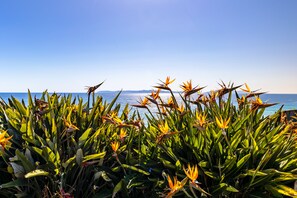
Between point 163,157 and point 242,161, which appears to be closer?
point 242,161

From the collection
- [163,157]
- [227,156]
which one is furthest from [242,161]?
[163,157]

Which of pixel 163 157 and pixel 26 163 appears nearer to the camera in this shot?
pixel 26 163

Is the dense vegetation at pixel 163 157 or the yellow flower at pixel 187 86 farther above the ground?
the yellow flower at pixel 187 86

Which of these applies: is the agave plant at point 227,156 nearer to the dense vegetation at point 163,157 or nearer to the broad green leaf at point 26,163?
the dense vegetation at point 163,157

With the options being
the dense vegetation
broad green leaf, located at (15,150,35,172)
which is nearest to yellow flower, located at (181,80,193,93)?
the dense vegetation

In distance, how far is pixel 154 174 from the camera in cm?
216

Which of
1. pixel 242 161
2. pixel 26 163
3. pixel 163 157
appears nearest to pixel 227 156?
pixel 242 161

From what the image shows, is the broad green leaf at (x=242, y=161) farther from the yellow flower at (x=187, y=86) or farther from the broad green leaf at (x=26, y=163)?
the broad green leaf at (x=26, y=163)

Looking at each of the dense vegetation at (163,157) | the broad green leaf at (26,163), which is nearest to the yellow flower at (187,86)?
the dense vegetation at (163,157)

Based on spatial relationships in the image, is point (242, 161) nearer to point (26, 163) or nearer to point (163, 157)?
point (163, 157)

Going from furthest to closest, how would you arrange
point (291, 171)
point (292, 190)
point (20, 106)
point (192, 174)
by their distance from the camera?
1. point (20, 106)
2. point (291, 171)
3. point (292, 190)
4. point (192, 174)

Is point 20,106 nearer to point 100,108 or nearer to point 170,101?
point 100,108

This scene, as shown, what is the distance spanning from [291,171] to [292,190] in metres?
0.17

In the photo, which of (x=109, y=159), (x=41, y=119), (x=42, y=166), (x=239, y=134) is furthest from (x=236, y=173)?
(x=41, y=119)
